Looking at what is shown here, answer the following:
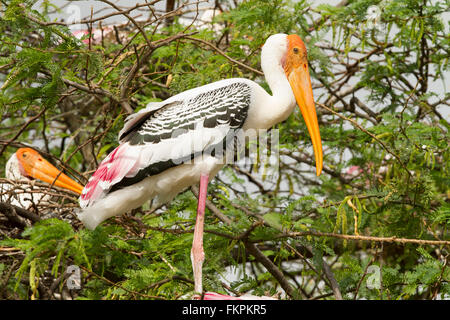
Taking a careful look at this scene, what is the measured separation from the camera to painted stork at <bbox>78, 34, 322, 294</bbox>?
2.77 m

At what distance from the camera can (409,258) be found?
12.4 ft

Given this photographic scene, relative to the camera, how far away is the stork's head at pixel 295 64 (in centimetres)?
290

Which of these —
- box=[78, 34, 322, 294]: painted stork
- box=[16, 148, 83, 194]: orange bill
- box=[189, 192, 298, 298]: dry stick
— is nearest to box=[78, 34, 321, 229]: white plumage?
box=[78, 34, 322, 294]: painted stork

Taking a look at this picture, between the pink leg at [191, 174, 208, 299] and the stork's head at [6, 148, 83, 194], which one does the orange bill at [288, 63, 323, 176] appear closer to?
the pink leg at [191, 174, 208, 299]

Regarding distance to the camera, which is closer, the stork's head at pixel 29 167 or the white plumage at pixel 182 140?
the white plumage at pixel 182 140

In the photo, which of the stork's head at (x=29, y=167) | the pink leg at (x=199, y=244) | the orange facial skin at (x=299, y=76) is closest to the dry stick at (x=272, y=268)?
the pink leg at (x=199, y=244)

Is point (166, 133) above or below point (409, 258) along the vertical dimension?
above

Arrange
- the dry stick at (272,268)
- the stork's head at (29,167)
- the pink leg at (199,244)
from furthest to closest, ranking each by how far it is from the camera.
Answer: the stork's head at (29,167)
the dry stick at (272,268)
the pink leg at (199,244)

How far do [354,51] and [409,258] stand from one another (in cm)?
138

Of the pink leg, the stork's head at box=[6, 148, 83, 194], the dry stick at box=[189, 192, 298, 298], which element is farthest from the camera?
the stork's head at box=[6, 148, 83, 194]

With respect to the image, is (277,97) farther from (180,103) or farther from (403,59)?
(403,59)

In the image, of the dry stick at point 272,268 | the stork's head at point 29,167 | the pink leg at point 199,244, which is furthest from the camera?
the stork's head at point 29,167

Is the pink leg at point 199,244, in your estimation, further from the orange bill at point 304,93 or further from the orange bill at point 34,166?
the orange bill at point 34,166
